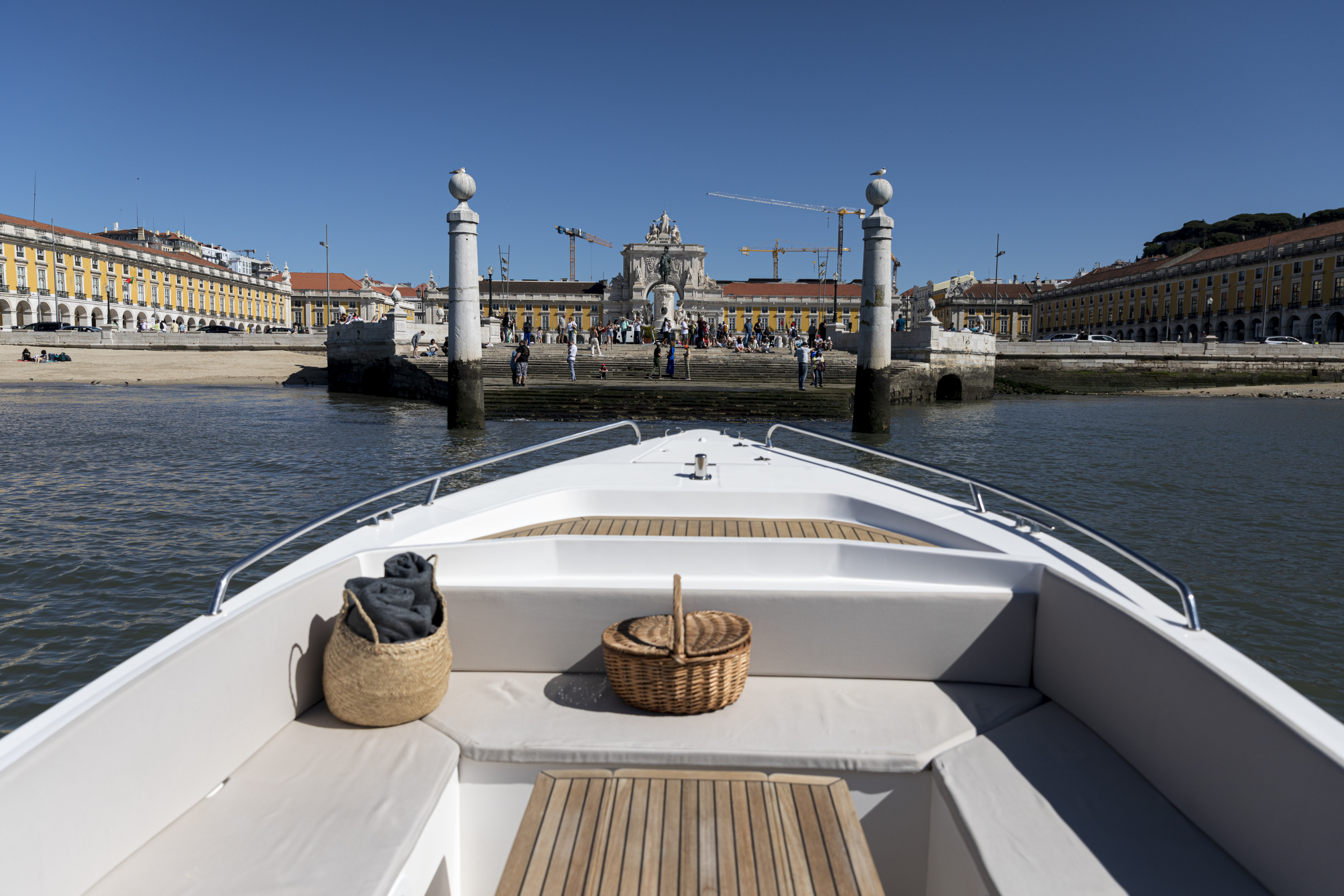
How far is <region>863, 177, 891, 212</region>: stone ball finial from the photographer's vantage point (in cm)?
1472

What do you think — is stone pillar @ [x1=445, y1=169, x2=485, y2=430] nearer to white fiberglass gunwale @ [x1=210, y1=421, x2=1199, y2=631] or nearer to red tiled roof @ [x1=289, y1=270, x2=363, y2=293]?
white fiberglass gunwale @ [x1=210, y1=421, x2=1199, y2=631]

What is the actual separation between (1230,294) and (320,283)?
95.7 metres

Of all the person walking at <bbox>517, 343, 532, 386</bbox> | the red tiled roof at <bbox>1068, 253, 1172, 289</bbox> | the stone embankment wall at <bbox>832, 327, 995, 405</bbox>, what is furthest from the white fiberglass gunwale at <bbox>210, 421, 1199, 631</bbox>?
the red tiled roof at <bbox>1068, 253, 1172, 289</bbox>

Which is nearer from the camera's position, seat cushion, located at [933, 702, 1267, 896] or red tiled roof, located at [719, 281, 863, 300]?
seat cushion, located at [933, 702, 1267, 896]

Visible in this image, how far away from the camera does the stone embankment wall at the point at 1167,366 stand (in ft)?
125

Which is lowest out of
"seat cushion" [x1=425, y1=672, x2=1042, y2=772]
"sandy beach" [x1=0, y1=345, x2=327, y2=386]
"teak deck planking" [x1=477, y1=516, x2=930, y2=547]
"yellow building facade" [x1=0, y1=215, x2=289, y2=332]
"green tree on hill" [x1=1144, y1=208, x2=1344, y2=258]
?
"seat cushion" [x1=425, y1=672, x2=1042, y2=772]

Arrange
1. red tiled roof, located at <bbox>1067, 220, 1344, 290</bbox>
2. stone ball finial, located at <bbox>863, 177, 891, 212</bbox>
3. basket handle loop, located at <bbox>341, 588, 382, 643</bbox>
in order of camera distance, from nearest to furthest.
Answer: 1. basket handle loop, located at <bbox>341, 588, 382, 643</bbox>
2. stone ball finial, located at <bbox>863, 177, 891, 212</bbox>
3. red tiled roof, located at <bbox>1067, 220, 1344, 290</bbox>

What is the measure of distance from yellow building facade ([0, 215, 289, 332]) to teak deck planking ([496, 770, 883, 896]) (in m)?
71.6

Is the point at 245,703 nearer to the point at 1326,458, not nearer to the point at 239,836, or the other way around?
the point at 239,836

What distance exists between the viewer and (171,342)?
47469 mm

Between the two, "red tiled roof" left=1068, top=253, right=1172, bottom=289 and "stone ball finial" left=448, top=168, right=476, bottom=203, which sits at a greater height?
"red tiled roof" left=1068, top=253, right=1172, bottom=289

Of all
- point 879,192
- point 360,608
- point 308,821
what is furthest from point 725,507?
point 879,192

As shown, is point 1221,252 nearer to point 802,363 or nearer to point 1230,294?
point 1230,294

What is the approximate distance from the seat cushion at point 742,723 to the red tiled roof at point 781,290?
8149cm
